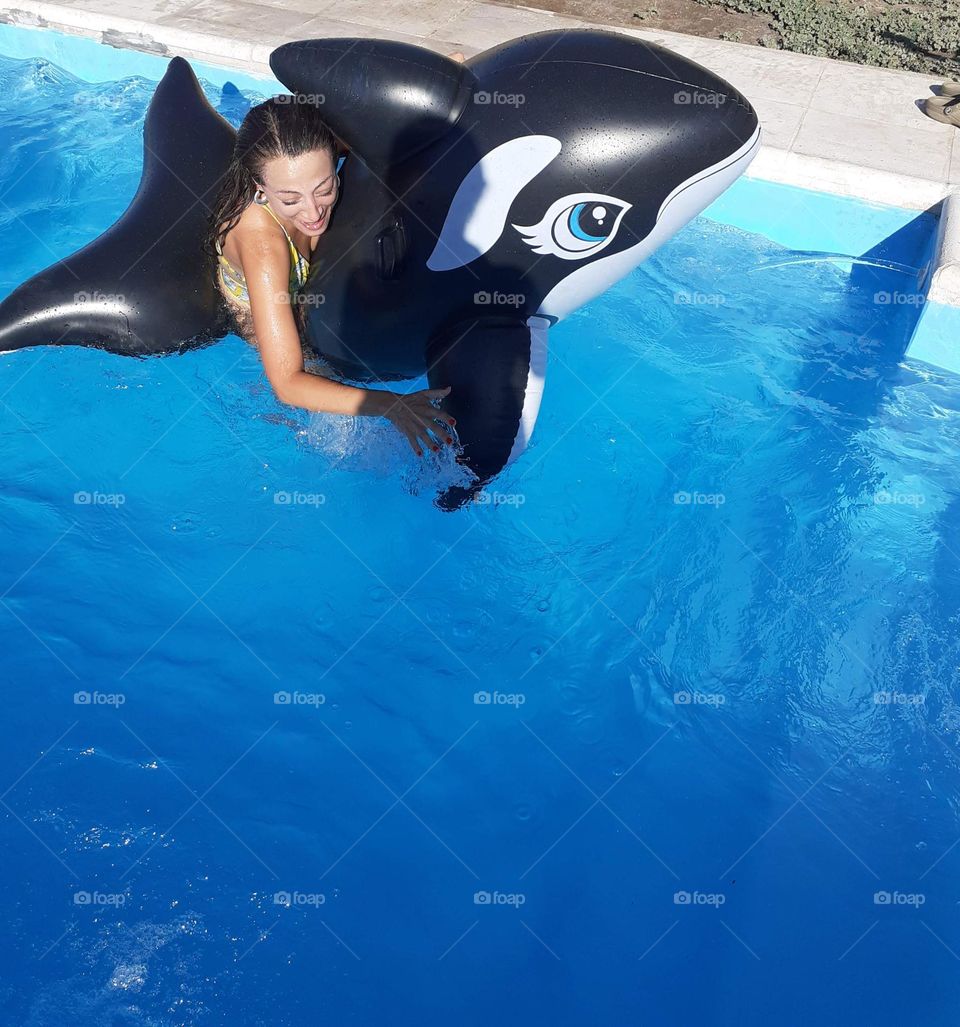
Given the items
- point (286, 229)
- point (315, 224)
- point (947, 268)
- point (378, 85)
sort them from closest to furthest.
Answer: point (378, 85) < point (315, 224) < point (286, 229) < point (947, 268)

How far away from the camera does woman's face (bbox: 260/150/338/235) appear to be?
292 centimetres

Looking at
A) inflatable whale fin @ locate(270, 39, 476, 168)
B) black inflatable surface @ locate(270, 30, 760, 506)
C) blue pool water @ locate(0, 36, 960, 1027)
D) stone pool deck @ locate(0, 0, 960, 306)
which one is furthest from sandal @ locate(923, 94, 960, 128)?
inflatable whale fin @ locate(270, 39, 476, 168)

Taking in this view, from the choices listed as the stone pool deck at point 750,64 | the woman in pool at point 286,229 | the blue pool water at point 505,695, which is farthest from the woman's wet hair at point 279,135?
the stone pool deck at point 750,64

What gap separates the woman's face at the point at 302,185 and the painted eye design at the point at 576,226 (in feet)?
2.00

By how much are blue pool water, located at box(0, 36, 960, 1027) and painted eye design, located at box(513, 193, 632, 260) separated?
1.01m

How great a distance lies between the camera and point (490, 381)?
126 inches

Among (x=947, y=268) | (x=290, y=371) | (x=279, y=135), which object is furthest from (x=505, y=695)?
(x=947, y=268)

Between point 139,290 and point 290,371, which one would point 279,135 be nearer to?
point 290,371

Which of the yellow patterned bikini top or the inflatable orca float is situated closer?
the inflatable orca float

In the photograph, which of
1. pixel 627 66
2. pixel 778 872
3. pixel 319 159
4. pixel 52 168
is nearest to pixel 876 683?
pixel 778 872

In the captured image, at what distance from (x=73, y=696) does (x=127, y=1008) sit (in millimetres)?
1119

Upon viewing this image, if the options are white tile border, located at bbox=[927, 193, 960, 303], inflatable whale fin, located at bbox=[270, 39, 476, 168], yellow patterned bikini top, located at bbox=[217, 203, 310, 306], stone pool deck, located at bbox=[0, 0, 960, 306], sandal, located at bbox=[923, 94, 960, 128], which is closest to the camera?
inflatable whale fin, located at bbox=[270, 39, 476, 168]

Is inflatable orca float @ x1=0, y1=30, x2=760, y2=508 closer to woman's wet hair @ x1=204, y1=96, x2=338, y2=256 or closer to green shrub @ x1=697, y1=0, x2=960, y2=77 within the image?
woman's wet hair @ x1=204, y1=96, x2=338, y2=256

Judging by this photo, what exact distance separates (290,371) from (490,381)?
662mm
